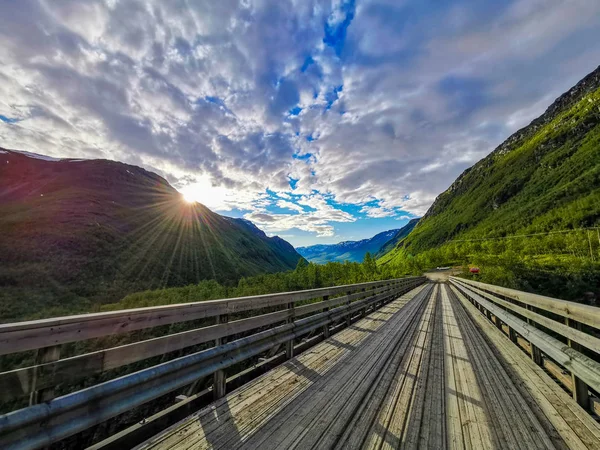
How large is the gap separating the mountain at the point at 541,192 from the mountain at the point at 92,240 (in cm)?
10222

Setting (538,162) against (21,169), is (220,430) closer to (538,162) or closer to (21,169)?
(21,169)

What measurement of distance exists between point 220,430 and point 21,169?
7468 inches

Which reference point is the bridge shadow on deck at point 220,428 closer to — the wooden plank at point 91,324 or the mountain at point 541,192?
the wooden plank at point 91,324

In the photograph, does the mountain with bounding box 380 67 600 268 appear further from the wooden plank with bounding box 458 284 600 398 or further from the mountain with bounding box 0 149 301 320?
the mountain with bounding box 0 149 301 320

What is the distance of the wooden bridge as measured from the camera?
1779 mm

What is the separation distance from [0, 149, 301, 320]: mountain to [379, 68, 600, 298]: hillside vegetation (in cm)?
7466

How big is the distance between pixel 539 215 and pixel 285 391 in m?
149

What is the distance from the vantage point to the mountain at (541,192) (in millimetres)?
94500

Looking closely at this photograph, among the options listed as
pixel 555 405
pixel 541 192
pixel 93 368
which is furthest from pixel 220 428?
pixel 541 192

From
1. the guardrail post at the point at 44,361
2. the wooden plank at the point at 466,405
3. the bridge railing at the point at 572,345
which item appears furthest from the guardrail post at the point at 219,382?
the bridge railing at the point at 572,345

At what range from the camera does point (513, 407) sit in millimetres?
2939

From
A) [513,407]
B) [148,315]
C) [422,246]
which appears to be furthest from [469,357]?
[422,246]

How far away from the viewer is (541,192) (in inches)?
5017

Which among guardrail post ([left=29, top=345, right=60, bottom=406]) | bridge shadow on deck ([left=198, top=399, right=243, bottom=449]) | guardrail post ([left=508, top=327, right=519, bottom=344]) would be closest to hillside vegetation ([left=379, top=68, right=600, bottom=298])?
guardrail post ([left=508, top=327, right=519, bottom=344])
